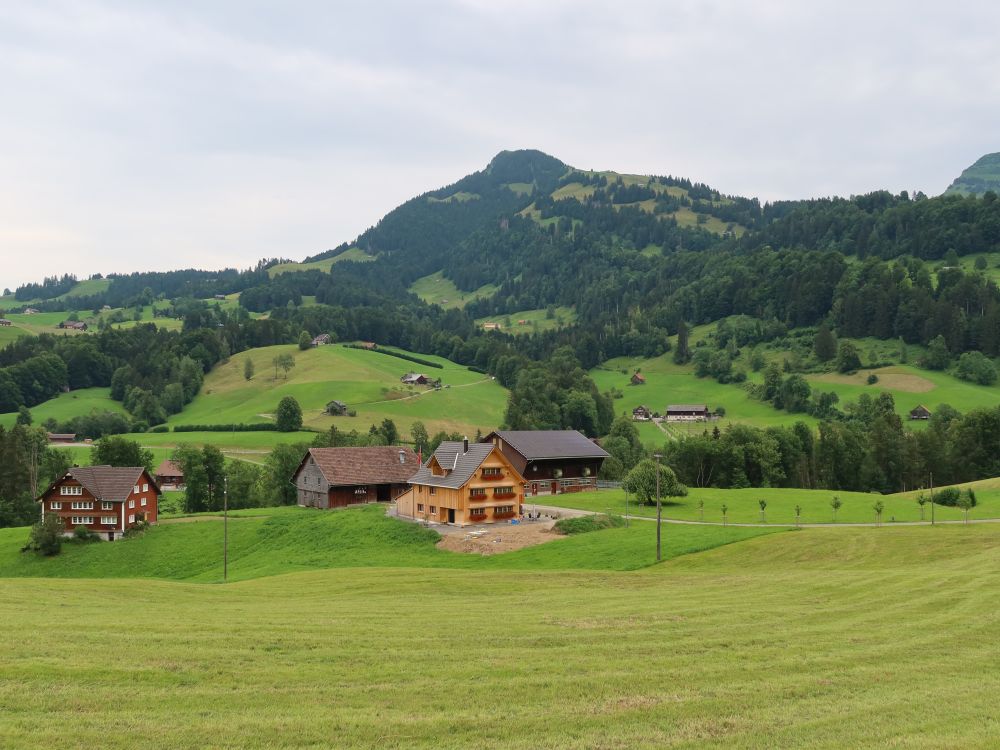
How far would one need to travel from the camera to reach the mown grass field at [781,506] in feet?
220

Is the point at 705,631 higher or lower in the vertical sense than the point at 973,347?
lower

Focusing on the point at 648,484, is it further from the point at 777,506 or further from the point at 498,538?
the point at 498,538

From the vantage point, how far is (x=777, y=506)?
77125mm

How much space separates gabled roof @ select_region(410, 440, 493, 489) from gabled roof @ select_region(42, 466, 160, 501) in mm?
30915

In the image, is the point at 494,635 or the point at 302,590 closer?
the point at 494,635

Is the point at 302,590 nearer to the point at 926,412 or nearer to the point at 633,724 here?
the point at 633,724

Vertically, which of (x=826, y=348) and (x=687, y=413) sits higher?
(x=826, y=348)

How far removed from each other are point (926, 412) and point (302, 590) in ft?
479

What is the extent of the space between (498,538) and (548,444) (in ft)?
120

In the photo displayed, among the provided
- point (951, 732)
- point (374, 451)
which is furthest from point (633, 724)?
point (374, 451)

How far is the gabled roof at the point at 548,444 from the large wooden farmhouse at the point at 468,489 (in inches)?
736

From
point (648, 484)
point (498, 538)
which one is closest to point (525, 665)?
point (498, 538)

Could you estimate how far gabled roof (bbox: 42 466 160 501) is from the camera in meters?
80.2

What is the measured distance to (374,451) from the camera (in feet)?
318
